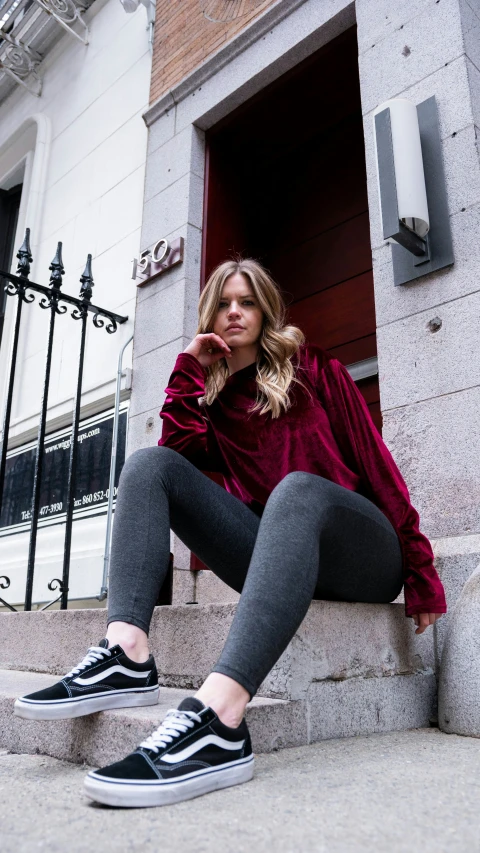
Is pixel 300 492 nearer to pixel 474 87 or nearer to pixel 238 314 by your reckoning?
pixel 238 314

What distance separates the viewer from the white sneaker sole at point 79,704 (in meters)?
1.35

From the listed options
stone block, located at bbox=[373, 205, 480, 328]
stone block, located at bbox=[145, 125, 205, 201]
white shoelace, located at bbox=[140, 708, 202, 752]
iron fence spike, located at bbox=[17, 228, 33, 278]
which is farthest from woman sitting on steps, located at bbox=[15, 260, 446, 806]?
stone block, located at bbox=[145, 125, 205, 201]

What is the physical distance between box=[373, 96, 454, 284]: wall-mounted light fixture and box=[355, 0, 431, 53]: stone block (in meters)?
0.70

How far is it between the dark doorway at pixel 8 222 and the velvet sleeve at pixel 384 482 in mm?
5358

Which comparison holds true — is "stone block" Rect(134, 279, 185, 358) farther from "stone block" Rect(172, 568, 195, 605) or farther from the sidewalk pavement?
the sidewalk pavement

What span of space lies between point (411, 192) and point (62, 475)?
3.01 meters

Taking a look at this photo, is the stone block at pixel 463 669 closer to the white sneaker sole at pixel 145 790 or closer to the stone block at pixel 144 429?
the white sneaker sole at pixel 145 790

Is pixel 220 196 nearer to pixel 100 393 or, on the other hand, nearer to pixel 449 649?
pixel 100 393

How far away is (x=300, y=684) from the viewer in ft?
4.86

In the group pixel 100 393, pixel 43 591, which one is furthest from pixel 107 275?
pixel 43 591

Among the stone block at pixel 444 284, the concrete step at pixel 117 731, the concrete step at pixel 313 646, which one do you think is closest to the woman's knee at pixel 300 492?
the concrete step at pixel 313 646

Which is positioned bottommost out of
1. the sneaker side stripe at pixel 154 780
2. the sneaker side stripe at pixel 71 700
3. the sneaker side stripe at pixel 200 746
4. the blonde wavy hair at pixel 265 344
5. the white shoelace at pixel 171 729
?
the sneaker side stripe at pixel 154 780

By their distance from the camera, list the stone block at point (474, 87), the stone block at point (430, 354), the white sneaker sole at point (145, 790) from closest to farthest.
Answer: the white sneaker sole at point (145, 790)
the stone block at point (430, 354)
the stone block at point (474, 87)

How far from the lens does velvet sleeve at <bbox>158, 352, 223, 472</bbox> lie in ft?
6.40
